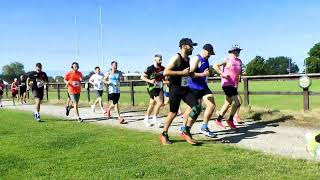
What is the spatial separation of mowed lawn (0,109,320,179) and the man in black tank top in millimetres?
269

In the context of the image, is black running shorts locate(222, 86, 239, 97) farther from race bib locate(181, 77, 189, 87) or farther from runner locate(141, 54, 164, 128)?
runner locate(141, 54, 164, 128)

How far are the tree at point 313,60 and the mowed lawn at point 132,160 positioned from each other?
5282 inches

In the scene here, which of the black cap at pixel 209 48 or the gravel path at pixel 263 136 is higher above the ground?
the black cap at pixel 209 48

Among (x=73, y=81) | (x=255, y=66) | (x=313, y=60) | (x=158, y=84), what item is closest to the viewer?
(x=158, y=84)

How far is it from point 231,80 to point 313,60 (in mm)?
134356

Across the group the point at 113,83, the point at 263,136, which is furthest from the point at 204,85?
the point at 113,83

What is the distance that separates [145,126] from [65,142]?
3269mm

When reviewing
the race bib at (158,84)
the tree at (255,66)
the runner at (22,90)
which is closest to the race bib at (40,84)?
the race bib at (158,84)

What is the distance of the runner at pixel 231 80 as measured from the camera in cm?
1153

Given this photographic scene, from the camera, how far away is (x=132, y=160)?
8.03 metres

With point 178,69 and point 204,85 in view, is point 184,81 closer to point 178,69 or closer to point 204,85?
point 178,69

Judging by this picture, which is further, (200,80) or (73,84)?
(73,84)

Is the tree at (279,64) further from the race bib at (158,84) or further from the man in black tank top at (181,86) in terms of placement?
the man in black tank top at (181,86)

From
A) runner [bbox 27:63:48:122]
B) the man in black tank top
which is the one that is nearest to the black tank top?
the man in black tank top
